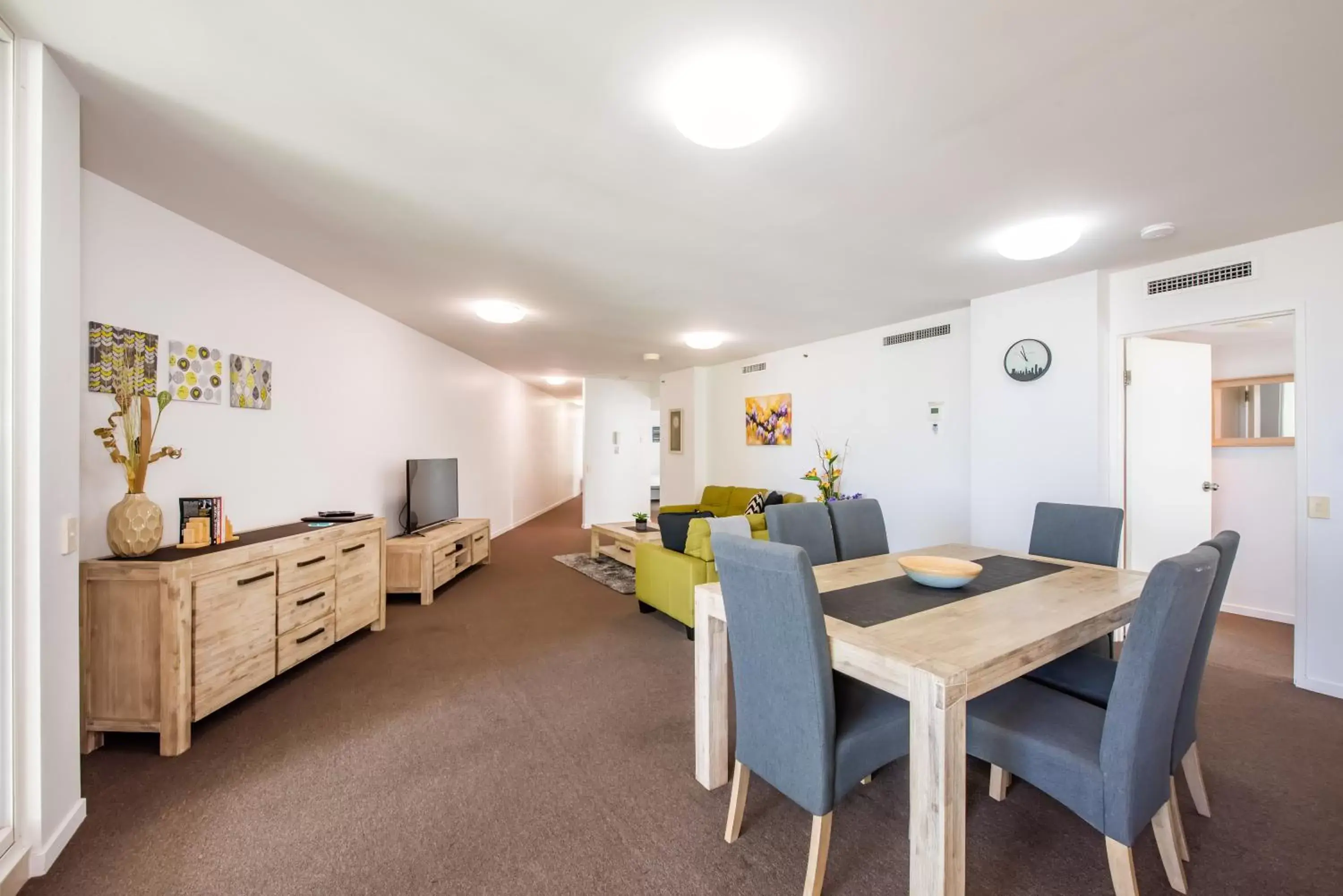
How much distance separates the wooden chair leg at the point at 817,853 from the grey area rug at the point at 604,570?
131 inches

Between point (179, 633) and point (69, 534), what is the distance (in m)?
0.65

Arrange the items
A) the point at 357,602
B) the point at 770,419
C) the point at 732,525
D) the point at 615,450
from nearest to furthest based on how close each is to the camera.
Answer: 1. the point at 732,525
2. the point at 357,602
3. the point at 770,419
4. the point at 615,450

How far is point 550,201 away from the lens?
249 cm

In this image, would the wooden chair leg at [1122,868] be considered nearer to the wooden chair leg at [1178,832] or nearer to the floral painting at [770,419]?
the wooden chair leg at [1178,832]

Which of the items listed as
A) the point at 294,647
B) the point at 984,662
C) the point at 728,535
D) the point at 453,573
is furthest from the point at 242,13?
the point at 453,573

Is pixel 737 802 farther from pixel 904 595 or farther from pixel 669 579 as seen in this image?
pixel 669 579

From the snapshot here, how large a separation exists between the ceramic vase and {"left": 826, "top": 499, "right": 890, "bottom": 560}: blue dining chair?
3.26 metres

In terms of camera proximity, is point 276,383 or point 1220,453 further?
point 1220,453

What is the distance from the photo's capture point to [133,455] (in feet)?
7.58

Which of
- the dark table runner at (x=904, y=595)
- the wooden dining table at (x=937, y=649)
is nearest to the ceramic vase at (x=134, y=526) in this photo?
the wooden dining table at (x=937, y=649)

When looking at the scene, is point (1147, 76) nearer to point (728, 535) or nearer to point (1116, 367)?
point (728, 535)

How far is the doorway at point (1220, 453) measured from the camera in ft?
12.3

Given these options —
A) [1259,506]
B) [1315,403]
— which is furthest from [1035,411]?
[1259,506]

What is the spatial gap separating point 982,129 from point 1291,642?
14.0 ft
